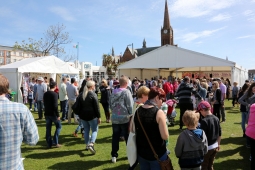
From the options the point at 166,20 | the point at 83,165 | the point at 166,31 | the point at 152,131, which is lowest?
the point at 83,165

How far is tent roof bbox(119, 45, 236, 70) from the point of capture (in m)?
19.1

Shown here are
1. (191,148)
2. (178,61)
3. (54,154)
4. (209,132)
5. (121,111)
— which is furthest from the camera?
(178,61)

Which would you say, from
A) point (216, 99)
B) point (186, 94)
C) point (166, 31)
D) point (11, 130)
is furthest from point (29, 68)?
point (166, 31)

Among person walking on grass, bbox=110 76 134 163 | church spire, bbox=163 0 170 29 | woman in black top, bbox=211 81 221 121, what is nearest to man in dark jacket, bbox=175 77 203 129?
woman in black top, bbox=211 81 221 121

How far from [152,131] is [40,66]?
13.8 m

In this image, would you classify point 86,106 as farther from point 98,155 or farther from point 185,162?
point 185,162

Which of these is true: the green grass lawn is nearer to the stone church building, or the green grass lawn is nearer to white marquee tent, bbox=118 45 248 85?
white marquee tent, bbox=118 45 248 85

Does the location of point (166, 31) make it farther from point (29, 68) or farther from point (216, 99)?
point (216, 99)

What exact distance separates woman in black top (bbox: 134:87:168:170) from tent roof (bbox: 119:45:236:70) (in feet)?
58.6

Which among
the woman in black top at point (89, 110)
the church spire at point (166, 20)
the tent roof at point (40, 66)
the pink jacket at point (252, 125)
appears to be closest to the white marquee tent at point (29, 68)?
the tent roof at point (40, 66)

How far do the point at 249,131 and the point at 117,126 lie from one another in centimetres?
255

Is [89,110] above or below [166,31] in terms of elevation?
below

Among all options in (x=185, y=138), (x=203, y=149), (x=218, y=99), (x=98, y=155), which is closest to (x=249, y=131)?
(x=203, y=149)

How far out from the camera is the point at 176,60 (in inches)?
802
